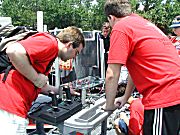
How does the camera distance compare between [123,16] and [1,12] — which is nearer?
[123,16]

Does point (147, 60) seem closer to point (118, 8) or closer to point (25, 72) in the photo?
point (118, 8)

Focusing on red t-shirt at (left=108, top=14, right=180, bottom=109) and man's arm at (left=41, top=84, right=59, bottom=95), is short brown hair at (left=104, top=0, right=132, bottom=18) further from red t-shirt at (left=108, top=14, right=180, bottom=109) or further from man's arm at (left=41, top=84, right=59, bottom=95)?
man's arm at (left=41, top=84, right=59, bottom=95)

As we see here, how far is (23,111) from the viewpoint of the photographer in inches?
82.0

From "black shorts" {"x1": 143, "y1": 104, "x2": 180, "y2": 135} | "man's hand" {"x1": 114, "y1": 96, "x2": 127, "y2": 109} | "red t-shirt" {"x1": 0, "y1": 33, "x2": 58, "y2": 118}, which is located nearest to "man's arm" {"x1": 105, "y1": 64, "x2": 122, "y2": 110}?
"man's hand" {"x1": 114, "y1": 96, "x2": 127, "y2": 109}

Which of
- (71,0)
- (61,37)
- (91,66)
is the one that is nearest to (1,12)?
(71,0)

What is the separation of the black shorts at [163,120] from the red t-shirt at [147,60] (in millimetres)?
44

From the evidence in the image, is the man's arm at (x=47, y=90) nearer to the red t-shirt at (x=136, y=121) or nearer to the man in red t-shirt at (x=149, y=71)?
the man in red t-shirt at (x=149, y=71)

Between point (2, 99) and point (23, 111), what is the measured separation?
0.16 meters

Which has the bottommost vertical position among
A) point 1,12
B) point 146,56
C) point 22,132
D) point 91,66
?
point 1,12

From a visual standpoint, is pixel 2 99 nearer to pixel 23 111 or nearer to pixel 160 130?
pixel 23 111

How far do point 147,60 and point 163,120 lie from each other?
427 millimetres

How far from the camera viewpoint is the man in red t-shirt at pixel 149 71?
203cm

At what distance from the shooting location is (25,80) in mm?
2094

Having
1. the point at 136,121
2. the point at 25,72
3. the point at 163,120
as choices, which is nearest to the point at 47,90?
the point at 25,72
